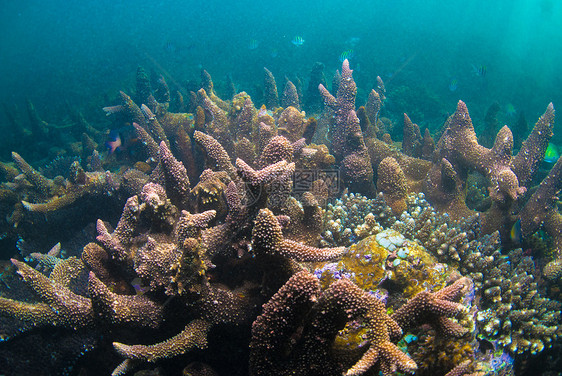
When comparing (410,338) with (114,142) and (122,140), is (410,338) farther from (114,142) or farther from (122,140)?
(114,142)

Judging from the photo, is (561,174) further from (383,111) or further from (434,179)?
(383,111)

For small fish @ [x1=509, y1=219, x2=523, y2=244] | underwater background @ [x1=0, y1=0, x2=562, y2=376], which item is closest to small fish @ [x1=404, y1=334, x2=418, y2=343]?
underwater background @ [x1=0, y1=0, x2=562, y2=376]

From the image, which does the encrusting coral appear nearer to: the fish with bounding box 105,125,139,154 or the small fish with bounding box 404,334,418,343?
the small fish with bounding box 404,334,418,343

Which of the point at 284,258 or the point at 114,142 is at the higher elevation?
the point at 284,258

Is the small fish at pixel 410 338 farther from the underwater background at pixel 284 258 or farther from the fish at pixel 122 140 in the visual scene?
the fish at pixel 122 140

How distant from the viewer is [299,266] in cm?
230

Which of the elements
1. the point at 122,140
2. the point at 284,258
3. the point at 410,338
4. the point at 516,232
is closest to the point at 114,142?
the point at 122,140

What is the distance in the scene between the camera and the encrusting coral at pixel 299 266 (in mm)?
1895

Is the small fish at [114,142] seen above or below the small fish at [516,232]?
above

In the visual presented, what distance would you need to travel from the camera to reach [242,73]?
86.2 ft

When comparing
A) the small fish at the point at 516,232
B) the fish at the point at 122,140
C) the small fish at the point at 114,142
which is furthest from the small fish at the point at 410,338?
the small fish at the point at 114,142

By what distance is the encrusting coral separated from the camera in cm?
189

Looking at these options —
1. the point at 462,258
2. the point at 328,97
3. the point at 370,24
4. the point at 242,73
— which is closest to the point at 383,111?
the point at 328,97

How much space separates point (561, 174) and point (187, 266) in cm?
591
